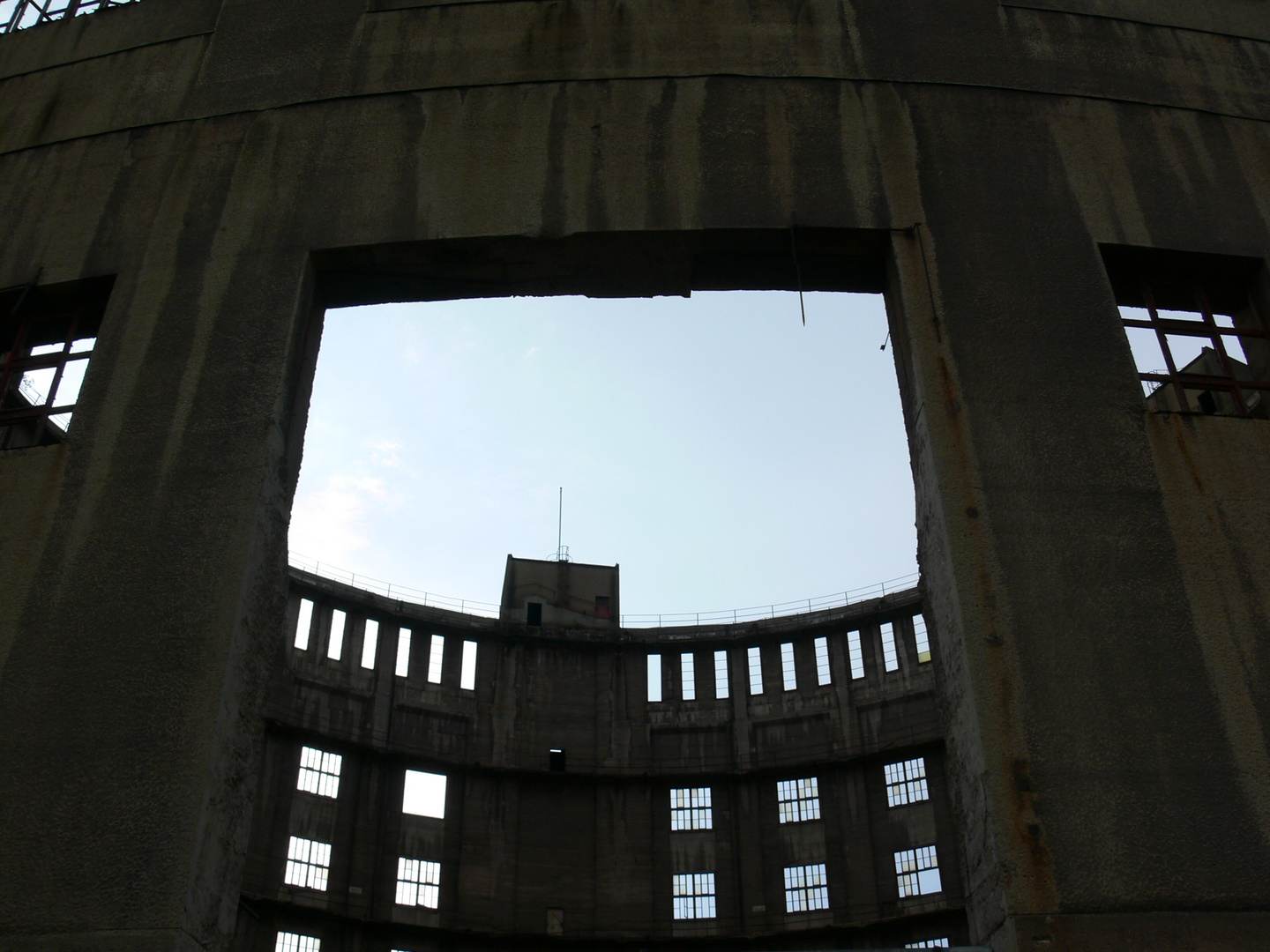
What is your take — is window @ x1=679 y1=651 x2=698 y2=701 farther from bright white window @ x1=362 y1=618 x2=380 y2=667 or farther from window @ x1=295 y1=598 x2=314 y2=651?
window @ x1=295 y1=598 x2=314 y2=651

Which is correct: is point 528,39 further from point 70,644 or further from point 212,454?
point 70,644

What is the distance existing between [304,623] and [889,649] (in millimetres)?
18365

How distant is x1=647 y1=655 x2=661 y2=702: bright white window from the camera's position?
35938mm

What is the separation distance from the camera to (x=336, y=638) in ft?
108

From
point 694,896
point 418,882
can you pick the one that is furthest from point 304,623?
point 694,896

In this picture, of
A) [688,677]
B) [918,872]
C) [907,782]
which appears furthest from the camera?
[688,677]

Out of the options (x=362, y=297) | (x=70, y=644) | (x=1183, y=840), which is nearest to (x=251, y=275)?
(x=362, y=297)

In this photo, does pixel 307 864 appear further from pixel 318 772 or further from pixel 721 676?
pixel 721 676

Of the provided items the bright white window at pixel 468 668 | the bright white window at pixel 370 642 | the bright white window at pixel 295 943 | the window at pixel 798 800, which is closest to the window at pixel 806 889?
the window at pixel 798 800

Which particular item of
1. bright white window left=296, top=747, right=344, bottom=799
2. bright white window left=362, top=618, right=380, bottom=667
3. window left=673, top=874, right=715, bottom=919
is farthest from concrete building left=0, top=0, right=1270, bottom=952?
window left=673, top=874, right=715, bottom=919

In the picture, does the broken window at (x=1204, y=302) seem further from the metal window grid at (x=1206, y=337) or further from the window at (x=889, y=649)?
the window at (x=889, y=649)

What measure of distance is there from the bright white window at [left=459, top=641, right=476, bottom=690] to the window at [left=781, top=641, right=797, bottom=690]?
33.6 ft

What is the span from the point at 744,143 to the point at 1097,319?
2.22m

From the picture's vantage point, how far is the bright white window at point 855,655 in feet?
113
